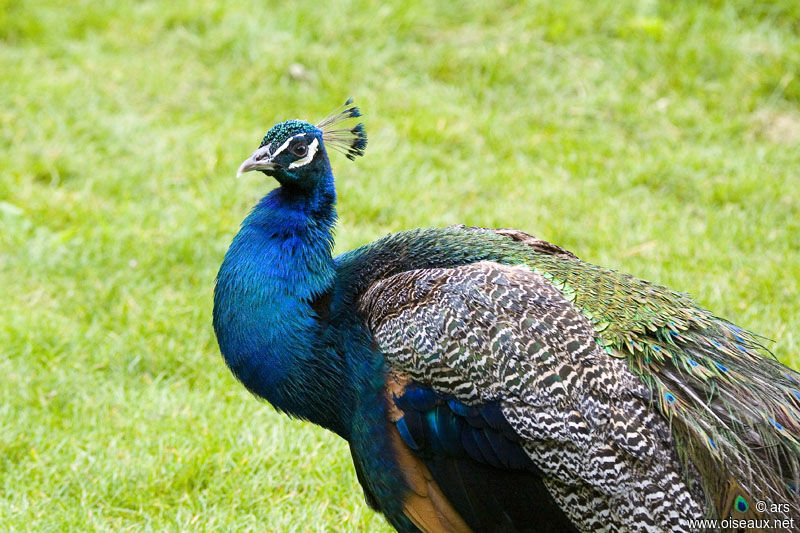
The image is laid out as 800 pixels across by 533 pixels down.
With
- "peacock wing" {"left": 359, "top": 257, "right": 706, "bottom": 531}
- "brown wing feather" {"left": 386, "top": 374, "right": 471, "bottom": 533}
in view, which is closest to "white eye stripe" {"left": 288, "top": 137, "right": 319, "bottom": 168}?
"peacock wing" {"left": 359, "top": 257, "right": 706, "bottom": 531}

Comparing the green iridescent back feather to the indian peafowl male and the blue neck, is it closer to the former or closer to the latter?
the indian peafowl male

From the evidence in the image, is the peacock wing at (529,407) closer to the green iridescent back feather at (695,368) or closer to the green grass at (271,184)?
the green iridescent back feather at (695,368)

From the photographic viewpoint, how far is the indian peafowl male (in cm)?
313

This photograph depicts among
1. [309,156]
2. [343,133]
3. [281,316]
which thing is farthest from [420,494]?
[343,133]

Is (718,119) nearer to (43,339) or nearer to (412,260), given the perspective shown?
(412,260)

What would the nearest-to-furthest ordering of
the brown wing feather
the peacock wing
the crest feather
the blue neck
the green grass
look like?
1. the peacock wing
2. the brown wing feather
3. the blue neck
4. the crest feather
5. the green grass

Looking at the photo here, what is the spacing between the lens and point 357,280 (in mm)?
3736

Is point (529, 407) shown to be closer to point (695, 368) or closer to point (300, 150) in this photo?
point (695, 368)

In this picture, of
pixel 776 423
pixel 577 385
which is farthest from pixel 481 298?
pixel 776 423

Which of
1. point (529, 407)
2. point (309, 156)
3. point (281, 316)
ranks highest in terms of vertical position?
point (309, 156)

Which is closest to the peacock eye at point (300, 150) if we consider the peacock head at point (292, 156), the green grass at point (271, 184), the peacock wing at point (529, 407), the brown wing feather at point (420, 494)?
the peacock head at point (292, 156)

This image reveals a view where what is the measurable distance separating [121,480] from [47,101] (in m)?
3.76

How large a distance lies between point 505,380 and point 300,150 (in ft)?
3.85

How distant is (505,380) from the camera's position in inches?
126
